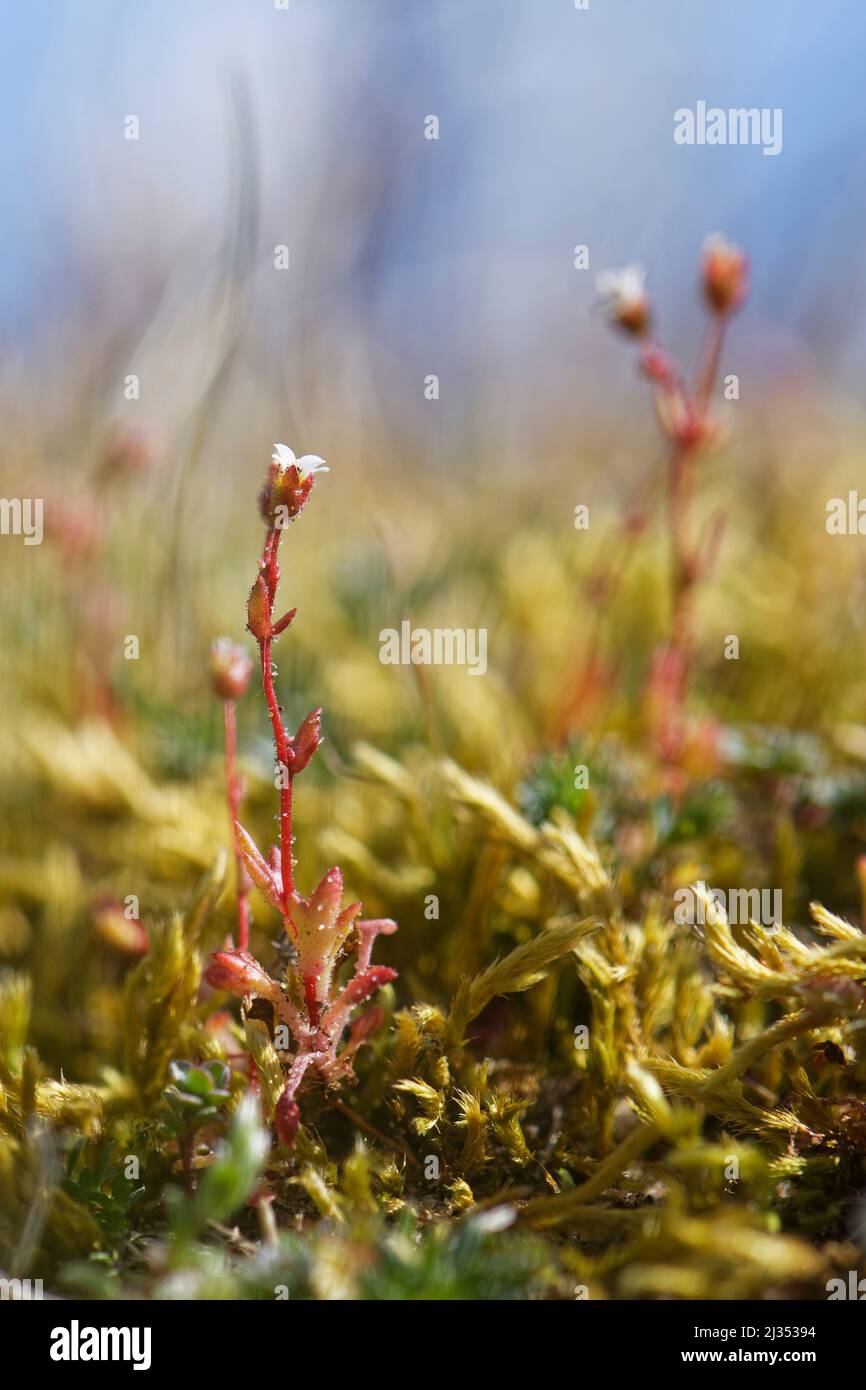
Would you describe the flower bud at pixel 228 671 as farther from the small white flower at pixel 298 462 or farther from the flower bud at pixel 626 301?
the flower bud at pixel 626 301

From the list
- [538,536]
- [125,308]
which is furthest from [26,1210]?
[125,308]

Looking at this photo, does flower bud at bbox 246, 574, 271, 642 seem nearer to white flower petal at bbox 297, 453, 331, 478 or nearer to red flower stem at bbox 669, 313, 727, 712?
white flower petal at bbox 297, 453, 331, 478

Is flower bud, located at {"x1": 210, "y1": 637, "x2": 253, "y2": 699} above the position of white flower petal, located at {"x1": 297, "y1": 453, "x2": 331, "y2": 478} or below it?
below

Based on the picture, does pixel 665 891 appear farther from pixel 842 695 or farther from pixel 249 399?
pixel 249 399

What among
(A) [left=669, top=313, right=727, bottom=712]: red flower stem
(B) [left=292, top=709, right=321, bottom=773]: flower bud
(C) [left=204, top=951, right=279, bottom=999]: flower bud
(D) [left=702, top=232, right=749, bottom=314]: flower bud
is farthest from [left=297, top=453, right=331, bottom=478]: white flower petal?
(D) [left=702, top=232, right=749, bottom=314]: flower bud

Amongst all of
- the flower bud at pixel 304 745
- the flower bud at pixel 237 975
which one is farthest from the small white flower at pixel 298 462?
the flower bud at pixel 237 975

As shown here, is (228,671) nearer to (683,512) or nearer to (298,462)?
(298,462)
